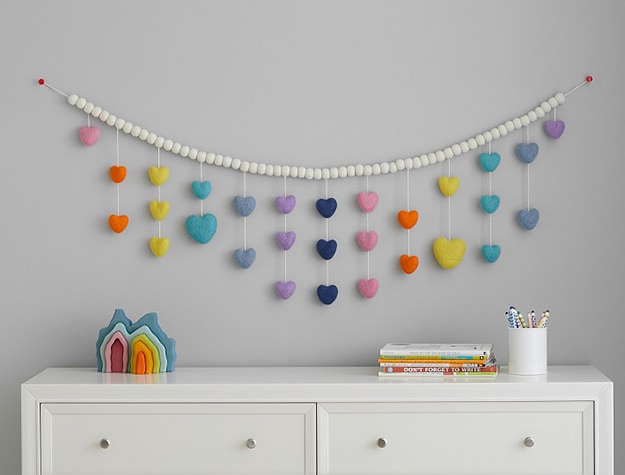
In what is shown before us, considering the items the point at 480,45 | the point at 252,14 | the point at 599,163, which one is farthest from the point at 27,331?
the point at 599,163

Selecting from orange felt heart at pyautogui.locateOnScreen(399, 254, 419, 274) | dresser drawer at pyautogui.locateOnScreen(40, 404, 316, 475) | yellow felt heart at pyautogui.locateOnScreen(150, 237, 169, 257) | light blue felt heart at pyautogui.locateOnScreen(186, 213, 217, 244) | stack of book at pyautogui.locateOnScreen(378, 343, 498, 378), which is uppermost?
light blue felt heart at pyautogui.locateOnScreen(186, 213, 217, 244)

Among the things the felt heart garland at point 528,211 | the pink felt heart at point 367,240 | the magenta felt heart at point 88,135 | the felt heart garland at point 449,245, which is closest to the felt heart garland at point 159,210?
the magenta felt heart at point 88,135

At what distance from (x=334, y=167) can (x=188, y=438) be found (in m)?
0.85

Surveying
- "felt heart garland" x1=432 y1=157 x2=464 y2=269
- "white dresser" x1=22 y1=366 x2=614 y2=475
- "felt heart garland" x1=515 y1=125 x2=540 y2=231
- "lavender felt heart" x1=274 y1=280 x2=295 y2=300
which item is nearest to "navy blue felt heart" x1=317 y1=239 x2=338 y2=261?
"lavender felt heart" x1=274 y1=280 x2=295 y2=300

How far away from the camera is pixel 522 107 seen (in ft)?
8.54

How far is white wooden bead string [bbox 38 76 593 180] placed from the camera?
8.46 feet

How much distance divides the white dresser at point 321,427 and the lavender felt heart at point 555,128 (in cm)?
69

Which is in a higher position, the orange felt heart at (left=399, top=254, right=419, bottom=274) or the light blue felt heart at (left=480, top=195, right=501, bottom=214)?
the light blue felt heart at (left=480, top=195, right=501, bottom=214)

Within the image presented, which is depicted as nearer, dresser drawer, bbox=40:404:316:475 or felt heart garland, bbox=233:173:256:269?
dresser drawer, bbox=40:404:316:475

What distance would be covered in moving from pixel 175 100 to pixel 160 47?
0.16m

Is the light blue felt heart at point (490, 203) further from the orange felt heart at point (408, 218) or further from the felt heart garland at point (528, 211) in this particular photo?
the orange felt heart at point (408, 218)

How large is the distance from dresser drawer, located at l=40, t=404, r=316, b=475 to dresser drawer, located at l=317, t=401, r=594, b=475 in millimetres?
76

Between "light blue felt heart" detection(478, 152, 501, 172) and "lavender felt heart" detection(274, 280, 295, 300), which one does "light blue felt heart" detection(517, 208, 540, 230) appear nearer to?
"light blue felt heart" detection(478, 152, 501, 172)

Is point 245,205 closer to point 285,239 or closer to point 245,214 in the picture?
point 245,214
